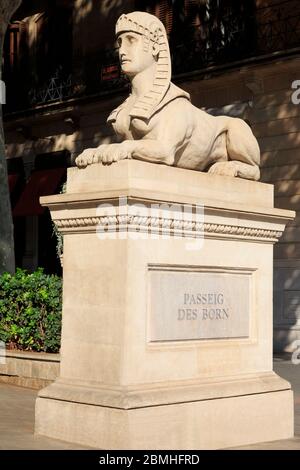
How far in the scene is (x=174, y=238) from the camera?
7.95 metres

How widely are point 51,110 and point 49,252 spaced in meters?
4.63

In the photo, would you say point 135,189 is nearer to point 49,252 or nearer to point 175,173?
point 175,173

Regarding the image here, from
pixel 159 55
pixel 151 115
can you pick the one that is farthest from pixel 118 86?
pixel 151 115

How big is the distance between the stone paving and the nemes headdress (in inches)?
111

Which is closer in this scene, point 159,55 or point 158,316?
point 158,316

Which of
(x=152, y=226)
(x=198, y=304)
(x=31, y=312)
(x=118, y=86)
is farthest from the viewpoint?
(x=118, y=86)

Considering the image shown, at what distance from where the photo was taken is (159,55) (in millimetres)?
8344

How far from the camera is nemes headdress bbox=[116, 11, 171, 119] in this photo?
8.10 meters

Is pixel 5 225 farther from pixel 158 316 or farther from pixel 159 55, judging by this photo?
pixel 158 316

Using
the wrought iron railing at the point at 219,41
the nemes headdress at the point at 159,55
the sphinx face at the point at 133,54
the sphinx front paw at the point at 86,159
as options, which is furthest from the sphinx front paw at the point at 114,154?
the wrought iron railing at the point at 219,41

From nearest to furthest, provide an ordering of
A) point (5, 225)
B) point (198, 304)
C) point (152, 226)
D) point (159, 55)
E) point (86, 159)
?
point (152, 226), point (86, 159), point (198, 304), point (159, 55), point (5, 225)

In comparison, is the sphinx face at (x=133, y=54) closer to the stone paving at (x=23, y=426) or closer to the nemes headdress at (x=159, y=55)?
the nemes headdress at (x=159, y=55)

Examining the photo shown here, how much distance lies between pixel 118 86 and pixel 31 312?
15.9m

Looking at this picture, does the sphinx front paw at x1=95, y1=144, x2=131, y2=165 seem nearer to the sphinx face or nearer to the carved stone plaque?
the sphinx face
